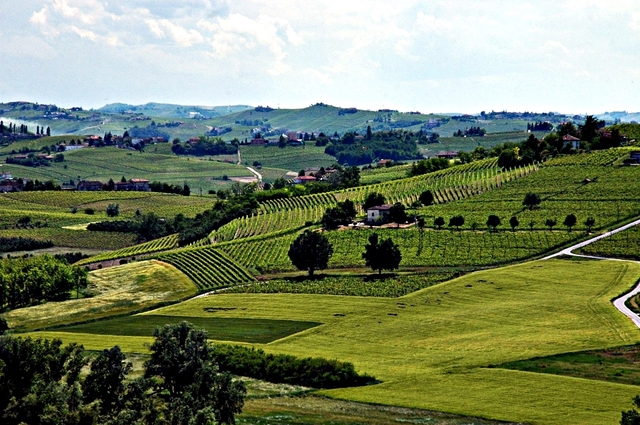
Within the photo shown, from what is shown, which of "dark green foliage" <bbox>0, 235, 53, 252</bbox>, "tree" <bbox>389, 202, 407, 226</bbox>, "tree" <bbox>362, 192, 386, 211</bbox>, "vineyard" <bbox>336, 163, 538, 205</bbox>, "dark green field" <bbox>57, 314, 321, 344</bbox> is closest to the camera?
"dark green field" <bbox>57, 314, 321, 344</bbox>

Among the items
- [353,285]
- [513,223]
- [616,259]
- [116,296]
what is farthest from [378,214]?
[116,296]

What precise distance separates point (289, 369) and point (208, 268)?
176 feet

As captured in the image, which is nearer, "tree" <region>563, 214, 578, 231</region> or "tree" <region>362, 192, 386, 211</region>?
"tree" <region>563, 214, 578, 231</region>

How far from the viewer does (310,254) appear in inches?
4958

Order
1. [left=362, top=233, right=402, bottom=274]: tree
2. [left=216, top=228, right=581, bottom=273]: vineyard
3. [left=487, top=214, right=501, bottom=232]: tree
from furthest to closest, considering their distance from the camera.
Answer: [left=487, top=214, right=501, bottom=232]: tree < [left=216, top=228, right=581, bottom=273]: vineyard < [left=362, top=233, right=402, bottom=274]: tree

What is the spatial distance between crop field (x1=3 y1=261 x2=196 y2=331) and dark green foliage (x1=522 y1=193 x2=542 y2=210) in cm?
5615

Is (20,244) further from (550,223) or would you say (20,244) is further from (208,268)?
(550,223)

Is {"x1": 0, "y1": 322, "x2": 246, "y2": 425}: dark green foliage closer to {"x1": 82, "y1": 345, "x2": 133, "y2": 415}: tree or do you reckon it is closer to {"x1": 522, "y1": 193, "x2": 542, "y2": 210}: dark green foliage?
{"x1": 82, "y1": 345, "x2": 133, "y2": 415}: tree

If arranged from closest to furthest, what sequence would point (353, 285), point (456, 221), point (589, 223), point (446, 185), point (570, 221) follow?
point (353, 285) → point (589, 223) → point (570, 221) → point (456, 221) → point (446, 185)

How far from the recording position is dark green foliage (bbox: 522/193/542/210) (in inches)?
5930

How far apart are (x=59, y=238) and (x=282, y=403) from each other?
11369cm

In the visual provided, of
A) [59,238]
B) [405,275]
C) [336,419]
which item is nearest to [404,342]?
[336,419]

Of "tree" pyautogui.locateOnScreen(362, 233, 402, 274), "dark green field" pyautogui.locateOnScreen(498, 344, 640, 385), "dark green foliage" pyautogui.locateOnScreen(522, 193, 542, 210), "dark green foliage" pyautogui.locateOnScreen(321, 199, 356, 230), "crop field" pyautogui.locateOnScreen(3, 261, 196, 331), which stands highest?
"dark green foliage" pyautogui.locateOnScreen(522, 193, 542, 210)

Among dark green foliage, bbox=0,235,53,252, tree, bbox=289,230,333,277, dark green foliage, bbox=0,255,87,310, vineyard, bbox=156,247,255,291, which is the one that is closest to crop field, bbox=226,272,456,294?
tree, bbox=289,230,333,277
